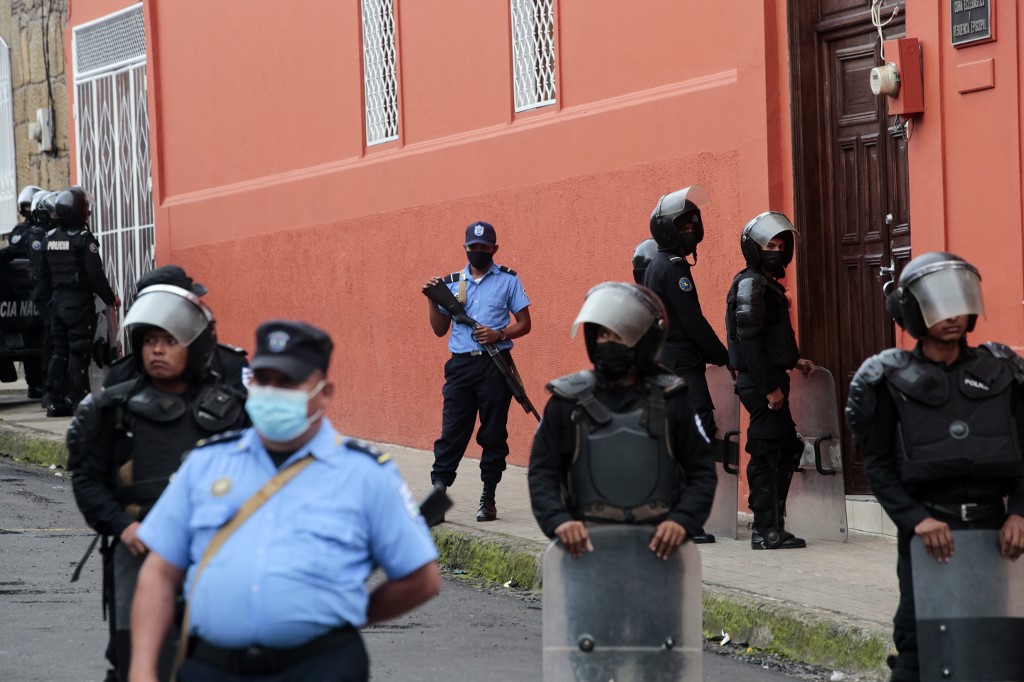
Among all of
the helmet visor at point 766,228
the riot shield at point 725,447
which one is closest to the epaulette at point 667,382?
the helmet visor at point 766,228

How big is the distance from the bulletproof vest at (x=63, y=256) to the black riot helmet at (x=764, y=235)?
783 centimetres

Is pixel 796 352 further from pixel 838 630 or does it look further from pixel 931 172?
pixel 838 630

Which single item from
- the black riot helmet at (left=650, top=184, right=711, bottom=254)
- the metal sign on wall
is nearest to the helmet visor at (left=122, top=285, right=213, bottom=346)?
the black riot helmet at (left=650, top=184, right=711, bottom=254)

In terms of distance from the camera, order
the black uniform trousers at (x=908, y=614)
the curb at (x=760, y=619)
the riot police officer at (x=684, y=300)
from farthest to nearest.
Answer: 1. the riot police officer at (x=684, y=300)
2. the curb at (x=760, y=619)
3. the black uniform trousers at (x=908, y=614)

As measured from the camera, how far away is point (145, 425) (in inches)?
211

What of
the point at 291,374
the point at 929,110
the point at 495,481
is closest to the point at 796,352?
the point at 929,110

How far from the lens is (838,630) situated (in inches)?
277

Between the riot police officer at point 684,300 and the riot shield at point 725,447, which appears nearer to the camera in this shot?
the riot police officer at point 684,300

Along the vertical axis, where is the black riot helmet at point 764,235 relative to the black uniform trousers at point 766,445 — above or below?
above

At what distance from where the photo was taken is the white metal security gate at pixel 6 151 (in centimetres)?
2172

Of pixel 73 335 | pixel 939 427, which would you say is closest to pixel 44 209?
pixel 73 335

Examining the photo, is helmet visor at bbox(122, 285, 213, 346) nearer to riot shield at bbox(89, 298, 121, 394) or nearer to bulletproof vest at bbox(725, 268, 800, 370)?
bulletproof vest at bbox(725, 268, 800, 370)

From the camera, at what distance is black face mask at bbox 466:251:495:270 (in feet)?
33.2

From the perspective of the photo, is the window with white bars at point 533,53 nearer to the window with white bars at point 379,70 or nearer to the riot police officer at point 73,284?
the window with white bars at point 379,70
